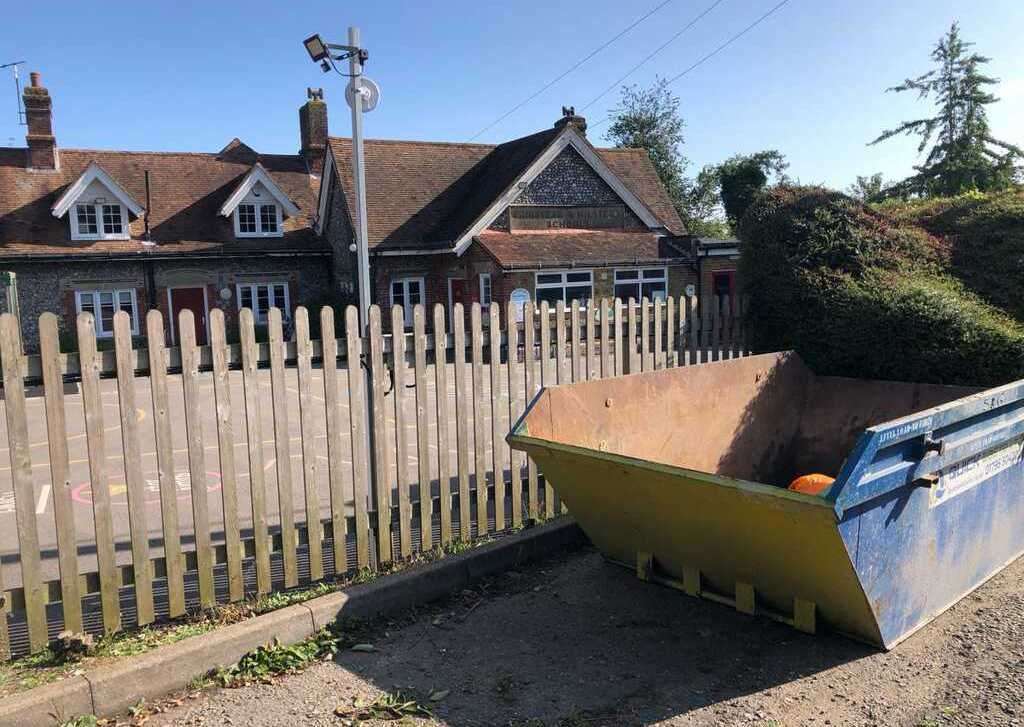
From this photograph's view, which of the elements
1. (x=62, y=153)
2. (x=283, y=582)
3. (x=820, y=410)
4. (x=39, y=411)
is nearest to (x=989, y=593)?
(x=820, y=410)

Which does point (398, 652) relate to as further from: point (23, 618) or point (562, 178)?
point (562, 178)

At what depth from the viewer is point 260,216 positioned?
3052 centimetres

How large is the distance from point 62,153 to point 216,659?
103 ft

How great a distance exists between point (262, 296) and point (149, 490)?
22.0 metres

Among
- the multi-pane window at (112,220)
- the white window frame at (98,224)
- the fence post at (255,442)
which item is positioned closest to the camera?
the fence post at (255,442)

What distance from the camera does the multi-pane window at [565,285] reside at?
28.2 m

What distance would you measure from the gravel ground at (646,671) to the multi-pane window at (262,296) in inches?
1044

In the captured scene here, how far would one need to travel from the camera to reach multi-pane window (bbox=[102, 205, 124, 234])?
28.0 m

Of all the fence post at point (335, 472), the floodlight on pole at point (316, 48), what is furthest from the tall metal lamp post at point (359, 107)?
the fence post at point (335, 472)

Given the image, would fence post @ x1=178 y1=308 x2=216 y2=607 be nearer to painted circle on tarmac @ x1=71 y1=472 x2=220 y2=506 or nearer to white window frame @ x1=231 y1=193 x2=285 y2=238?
painted circle on tarmac @ x1=71 y1=472 x2=220 y2=506

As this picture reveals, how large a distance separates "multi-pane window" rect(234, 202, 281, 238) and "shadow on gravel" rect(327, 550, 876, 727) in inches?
1091

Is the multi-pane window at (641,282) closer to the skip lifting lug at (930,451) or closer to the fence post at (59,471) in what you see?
the skip lifting lug at (930,451)

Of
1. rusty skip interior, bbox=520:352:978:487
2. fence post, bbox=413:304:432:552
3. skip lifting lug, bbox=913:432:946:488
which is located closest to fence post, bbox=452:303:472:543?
fence post, bbox=413:304:432:552

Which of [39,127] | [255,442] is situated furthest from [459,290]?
[255,442]
